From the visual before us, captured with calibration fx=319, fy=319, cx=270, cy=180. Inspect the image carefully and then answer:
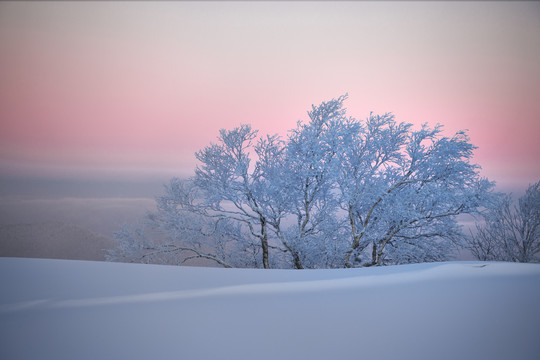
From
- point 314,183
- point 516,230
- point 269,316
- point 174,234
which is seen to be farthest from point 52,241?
point 516,230

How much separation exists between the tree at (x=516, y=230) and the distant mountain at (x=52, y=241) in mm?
7078

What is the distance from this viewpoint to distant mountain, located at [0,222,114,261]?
13.0ft

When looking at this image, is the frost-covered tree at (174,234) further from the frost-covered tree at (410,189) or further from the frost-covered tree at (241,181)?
the frost-covered tree at (410,189)

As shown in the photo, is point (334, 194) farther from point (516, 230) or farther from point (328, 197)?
point (516, 230)

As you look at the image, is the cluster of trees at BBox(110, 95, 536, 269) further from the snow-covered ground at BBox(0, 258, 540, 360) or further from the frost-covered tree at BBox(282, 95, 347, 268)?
the snow-covered ground at BBox(0, 258, 540, 360)

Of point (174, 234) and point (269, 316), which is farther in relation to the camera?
point (174, 234)

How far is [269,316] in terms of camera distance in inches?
34.0

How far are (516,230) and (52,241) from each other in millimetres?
8652

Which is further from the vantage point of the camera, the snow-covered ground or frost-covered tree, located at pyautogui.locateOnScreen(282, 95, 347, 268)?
frost-covered tree, located at pyautogui.locateOnScreen(282, 95, 347, 268)

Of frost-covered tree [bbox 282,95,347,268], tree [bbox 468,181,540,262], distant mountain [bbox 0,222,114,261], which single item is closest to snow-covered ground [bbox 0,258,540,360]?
distant mountain [bbox 0,222,114,261]

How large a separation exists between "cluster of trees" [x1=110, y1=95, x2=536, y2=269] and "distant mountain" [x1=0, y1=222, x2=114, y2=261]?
0.64 metres

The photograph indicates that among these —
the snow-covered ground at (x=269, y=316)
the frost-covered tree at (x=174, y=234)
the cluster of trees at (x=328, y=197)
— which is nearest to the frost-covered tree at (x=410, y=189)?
the cluster of trees at (x=328, y=197)

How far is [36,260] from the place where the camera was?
1507mm

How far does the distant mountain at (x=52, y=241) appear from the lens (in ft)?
13.0
